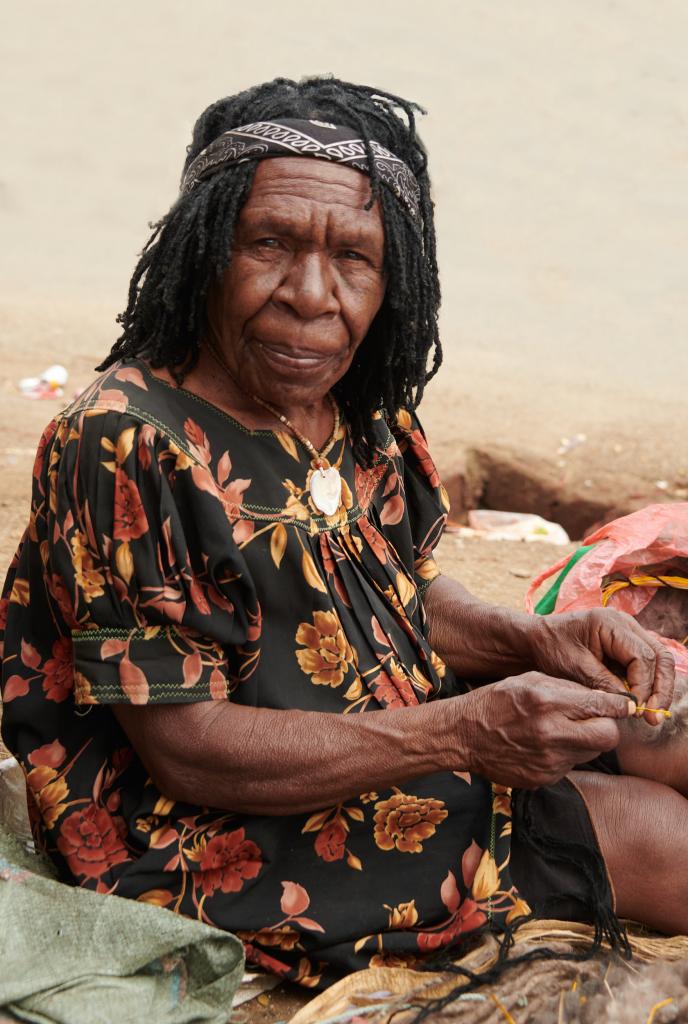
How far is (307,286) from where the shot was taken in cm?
197

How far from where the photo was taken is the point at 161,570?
1.87 m

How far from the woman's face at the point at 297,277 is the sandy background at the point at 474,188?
255cm

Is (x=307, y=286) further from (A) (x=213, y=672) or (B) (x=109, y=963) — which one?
(B) (x=109, y=963)

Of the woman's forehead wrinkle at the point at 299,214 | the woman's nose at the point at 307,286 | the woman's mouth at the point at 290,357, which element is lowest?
the woman's mouth at the point at 290,357

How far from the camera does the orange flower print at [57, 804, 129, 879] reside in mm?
2082

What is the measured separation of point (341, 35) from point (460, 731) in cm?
1703

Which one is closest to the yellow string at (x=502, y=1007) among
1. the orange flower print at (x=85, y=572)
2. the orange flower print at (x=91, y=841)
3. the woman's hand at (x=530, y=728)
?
the woman's hand at (x=530, y=728)

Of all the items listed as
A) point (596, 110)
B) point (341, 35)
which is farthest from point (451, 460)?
point (341, 35)

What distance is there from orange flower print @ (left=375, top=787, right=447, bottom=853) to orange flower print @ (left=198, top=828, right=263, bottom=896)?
230 mm

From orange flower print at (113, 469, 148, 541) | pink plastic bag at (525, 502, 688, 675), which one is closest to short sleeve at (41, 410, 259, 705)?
orange flower print at (113, 469, 148, 541)

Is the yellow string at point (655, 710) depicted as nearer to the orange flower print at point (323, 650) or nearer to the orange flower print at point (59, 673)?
the orange flower print at point (323, 650)

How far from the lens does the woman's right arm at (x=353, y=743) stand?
191cm

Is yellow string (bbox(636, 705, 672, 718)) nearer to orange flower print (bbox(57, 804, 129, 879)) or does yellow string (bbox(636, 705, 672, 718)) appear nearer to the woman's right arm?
the woman's right arm

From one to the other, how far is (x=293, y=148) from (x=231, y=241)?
183mm
